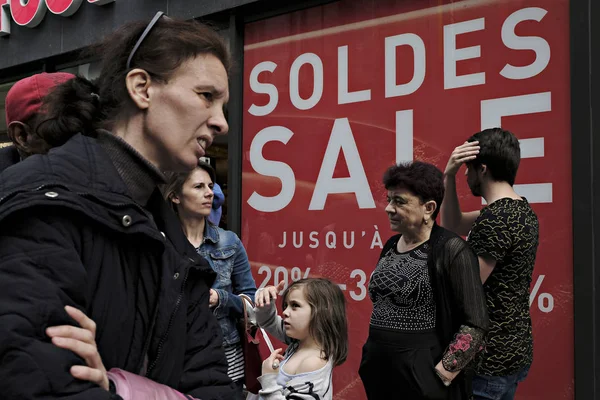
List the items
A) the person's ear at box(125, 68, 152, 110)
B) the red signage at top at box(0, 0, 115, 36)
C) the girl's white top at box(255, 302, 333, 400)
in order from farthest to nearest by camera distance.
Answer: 1. the red signage at top at box(0, 0, 115, 36)
2. the girl's white top at box(255, 302, 333, 400)
3. the person's ear at box(125, 68, 152, 110)

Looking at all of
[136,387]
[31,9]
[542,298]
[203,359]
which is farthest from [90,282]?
[31,9]

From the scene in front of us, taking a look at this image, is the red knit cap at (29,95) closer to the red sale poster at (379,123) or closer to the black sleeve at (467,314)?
the black sleeve at (467,314)

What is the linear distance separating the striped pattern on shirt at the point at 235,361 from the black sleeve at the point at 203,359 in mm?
1746

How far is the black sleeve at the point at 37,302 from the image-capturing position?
1074 mm

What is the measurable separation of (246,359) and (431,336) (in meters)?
0.97

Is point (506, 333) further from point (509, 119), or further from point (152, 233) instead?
point (152, 233)

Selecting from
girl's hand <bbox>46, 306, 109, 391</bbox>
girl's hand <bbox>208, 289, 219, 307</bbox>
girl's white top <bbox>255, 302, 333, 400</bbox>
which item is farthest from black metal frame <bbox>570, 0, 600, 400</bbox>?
girl's hand <bbox>46, 306, 109, 391</bbox>

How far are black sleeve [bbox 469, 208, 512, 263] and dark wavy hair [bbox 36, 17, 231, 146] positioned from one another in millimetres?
1948

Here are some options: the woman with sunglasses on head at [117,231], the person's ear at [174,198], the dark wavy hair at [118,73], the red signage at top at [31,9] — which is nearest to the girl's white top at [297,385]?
the person's ear at [174,198]

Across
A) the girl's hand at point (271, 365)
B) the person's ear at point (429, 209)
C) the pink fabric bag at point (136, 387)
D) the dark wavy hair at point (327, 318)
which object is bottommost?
the girl's hand at point (271, 365)

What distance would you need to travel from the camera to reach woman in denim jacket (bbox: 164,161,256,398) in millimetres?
3355

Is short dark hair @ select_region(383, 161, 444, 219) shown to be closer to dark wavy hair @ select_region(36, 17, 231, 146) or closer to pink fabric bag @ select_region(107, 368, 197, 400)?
dark wavy hair @ select_region(36, 17, 231, 146)

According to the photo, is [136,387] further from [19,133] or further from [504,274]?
[504,274]

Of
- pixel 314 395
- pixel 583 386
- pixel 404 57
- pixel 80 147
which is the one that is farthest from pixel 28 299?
pixel 404 57
